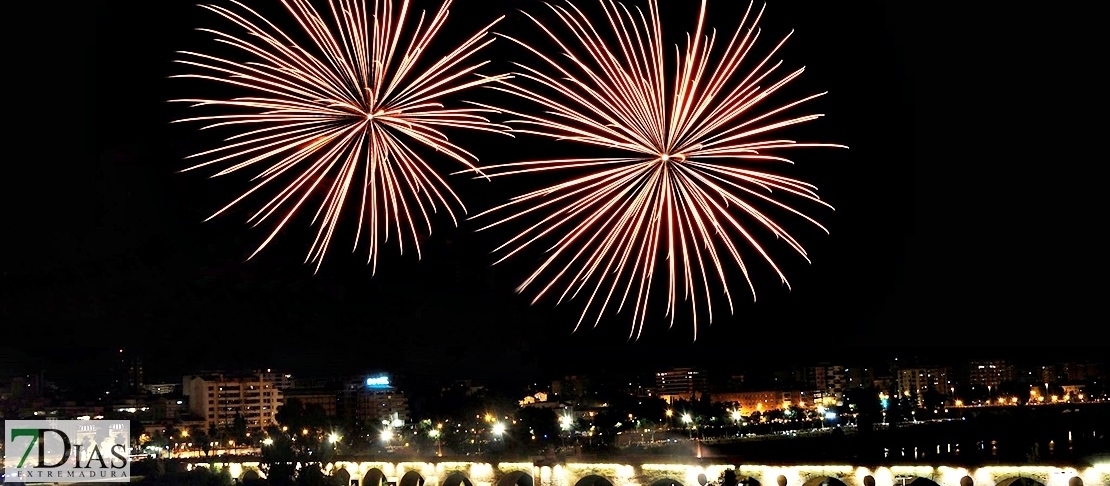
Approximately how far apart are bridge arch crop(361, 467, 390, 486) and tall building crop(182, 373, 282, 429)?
41.7 metres

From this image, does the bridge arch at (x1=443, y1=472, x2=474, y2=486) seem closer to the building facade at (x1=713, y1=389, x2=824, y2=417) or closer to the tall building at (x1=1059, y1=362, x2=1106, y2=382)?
the building facade at (x1=713, y1=389, x2=824, y2=417)

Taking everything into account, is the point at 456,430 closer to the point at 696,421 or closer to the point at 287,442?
the point at 287,442

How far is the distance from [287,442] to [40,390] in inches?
1970

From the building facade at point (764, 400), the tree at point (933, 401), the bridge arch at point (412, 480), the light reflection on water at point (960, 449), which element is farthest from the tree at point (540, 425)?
the tree at point (933, 401)

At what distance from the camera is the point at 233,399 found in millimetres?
80688

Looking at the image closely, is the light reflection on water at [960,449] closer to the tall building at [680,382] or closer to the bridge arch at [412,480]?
the bridge arch at [412,480]

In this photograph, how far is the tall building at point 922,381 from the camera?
4807 inches

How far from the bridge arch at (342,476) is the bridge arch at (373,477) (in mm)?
1622

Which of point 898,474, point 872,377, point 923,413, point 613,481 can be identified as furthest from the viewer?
point 872,377

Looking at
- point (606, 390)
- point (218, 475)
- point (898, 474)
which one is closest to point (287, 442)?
point (218, 475)

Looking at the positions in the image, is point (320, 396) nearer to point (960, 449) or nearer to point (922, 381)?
point (960, 449)

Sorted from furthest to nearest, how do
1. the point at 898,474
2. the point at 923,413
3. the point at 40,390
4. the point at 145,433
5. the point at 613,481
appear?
the point at 923,413, the point at 40,390, the point at 145,433, the point at 613,481, the point at 898,474

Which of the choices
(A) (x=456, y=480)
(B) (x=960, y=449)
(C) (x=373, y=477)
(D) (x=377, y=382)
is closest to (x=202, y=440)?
(A) (x=456, y=480)

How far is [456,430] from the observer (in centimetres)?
5628
